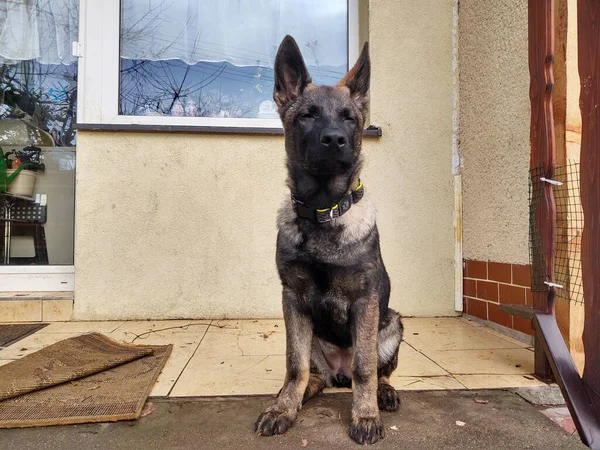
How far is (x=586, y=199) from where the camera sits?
5.56ft

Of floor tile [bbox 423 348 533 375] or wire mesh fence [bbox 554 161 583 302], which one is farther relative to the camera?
floor tile [bbox 423 348 533 375]

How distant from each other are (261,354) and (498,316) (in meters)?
1.88

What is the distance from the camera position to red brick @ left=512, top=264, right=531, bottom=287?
281 centimetres

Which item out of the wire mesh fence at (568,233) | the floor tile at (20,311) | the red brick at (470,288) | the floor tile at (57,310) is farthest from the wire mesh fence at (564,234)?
the floor tile at (20,311)

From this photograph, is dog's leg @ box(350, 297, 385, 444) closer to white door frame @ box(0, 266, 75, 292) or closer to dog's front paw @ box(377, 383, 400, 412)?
dog's front paw @ box(377, 383, 400, 412)

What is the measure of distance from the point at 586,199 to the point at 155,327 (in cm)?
307

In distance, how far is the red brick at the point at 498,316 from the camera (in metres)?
3.03

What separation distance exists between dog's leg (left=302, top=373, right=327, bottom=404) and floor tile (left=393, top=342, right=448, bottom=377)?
501 mm

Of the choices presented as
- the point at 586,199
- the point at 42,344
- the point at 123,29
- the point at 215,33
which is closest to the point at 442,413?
the point at 586,199

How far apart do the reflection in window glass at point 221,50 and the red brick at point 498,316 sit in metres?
2.59

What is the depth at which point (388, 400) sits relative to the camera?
1842 millimetres

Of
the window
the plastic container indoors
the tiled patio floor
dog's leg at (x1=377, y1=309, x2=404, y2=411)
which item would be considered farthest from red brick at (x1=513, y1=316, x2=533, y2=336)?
the plastic container indoors

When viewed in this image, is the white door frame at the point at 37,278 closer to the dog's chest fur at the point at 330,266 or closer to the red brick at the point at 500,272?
the dog's chest fur at the point at 330,266

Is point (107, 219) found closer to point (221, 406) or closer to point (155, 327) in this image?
point (155, 327)
